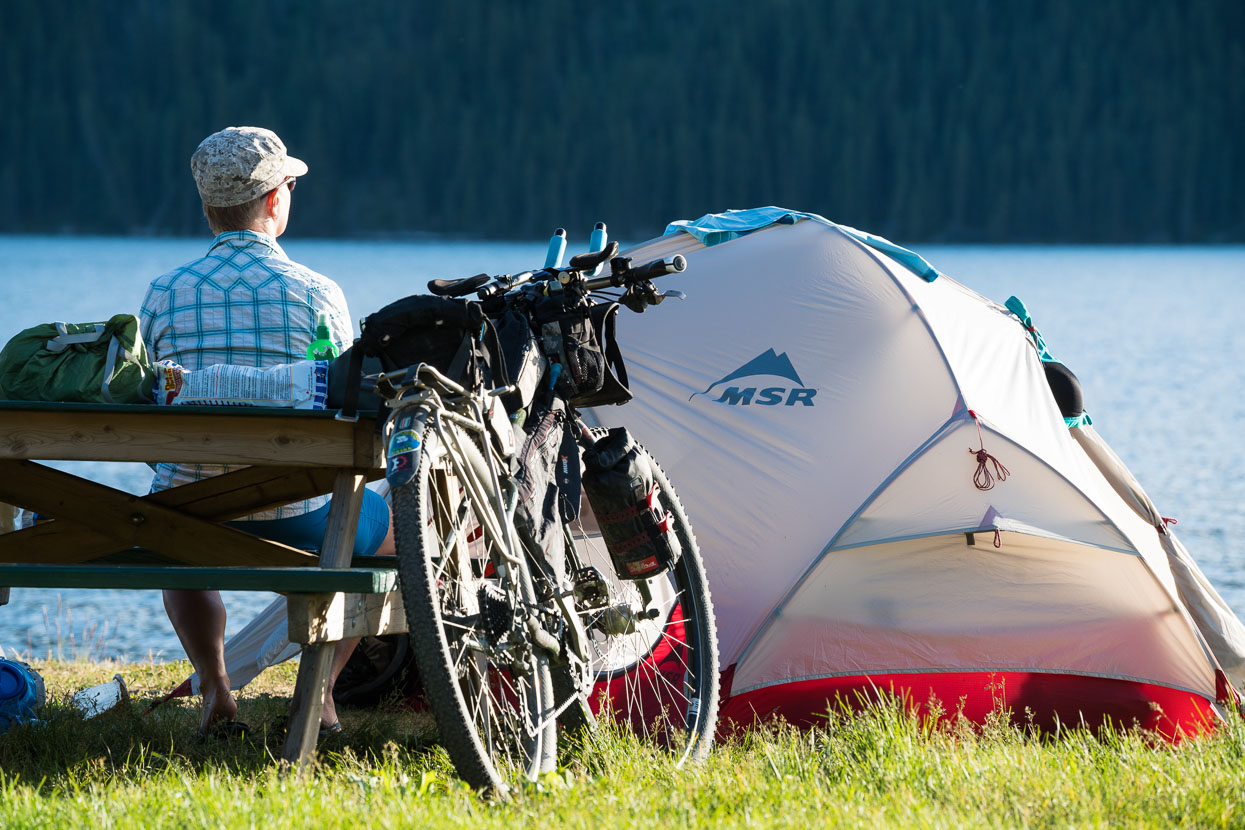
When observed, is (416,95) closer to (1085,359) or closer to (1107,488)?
(1085,359)

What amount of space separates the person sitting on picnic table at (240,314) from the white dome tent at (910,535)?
54.4 inches

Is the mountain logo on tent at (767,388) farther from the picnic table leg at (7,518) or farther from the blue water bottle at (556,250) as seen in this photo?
the picnic table leg at (7,518)

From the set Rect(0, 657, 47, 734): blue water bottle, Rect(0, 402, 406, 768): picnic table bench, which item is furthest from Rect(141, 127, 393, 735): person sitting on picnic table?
Rect(0, 657, 47, 734): blue water bottle

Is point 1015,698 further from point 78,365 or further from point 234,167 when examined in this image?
point 78,365

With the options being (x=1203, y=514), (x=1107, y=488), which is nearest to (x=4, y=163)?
(x=1203, y=514)

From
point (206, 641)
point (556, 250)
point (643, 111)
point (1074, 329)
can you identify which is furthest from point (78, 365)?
point (643, 111)

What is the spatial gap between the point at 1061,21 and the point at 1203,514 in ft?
327

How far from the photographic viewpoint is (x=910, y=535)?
5.00 m

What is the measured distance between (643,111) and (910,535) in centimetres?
8806

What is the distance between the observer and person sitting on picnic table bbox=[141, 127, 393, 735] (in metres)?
3.89

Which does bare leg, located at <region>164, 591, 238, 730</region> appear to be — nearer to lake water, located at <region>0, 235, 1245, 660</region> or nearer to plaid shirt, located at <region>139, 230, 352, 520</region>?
plaid shirt, located at <region>139, 230, 352, 520</region>

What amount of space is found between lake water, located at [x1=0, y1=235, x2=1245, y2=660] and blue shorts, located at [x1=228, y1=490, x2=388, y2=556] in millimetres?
3712

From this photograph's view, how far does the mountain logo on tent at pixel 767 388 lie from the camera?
5371 mm

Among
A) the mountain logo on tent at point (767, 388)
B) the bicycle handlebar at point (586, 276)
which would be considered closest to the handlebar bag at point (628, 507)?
the bicycle handlebar at point (586, 276)
